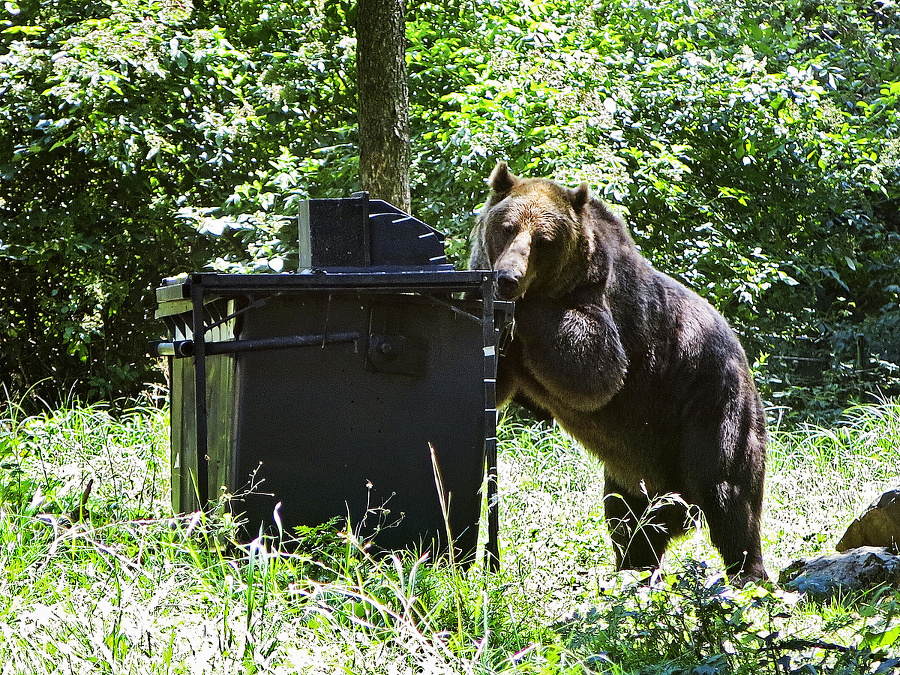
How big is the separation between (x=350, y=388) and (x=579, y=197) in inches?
69.6

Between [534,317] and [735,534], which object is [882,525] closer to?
[735,534]

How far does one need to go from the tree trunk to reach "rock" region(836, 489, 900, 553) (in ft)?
10.1

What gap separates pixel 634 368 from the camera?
453 centimetres

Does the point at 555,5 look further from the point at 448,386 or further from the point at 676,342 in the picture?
the point at 448,386

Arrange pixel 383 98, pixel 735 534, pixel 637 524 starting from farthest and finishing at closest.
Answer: pixel 383 98 < pixel 637 524 < pixel 735 534

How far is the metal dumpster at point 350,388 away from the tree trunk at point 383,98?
1.77m

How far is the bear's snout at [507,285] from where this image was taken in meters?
3.96

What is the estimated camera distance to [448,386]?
3578 mm

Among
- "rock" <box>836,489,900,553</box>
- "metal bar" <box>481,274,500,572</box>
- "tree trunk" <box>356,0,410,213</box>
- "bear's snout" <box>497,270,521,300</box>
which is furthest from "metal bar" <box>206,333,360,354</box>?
"rock" <box>836,489,900,553</box>

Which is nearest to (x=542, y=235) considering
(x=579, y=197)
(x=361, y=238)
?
(x=579, y=197)

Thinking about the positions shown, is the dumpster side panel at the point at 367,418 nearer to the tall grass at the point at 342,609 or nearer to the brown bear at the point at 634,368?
the tall grass at the point at 342,609

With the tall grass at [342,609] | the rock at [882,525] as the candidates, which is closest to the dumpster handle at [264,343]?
the tall grass at [342,609]

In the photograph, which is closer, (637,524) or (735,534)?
(735,534)

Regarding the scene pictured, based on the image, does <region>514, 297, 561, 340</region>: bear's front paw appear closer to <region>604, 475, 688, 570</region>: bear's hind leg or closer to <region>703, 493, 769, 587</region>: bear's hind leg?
<region>604, 475, 688, 570</region>: bear's hind leg
